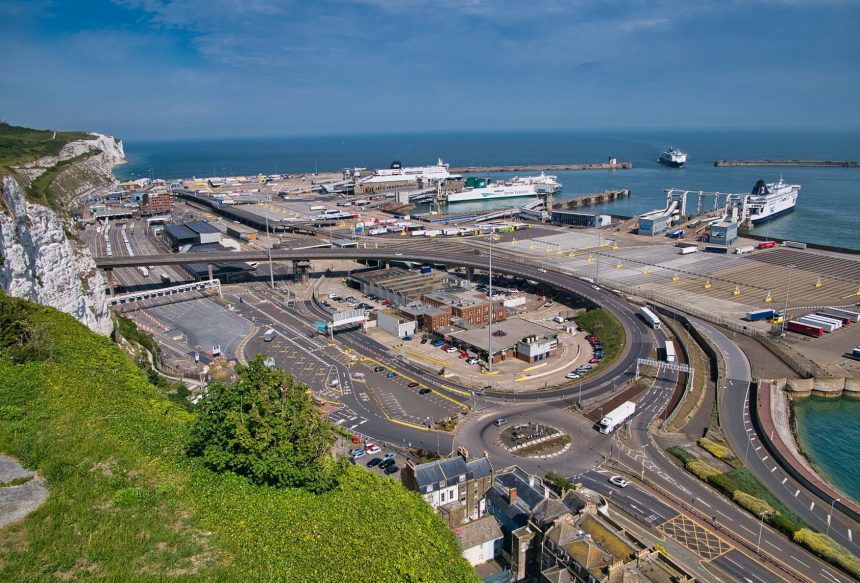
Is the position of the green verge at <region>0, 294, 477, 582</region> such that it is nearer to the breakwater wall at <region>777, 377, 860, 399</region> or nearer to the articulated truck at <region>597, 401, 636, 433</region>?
the articulated truck at <region>597, 401, 636, 433</region>

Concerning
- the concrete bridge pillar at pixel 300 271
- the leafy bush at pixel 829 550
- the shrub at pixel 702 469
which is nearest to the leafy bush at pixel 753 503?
the shrub at pixel 702 469

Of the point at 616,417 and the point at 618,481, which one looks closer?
the point at 618,481

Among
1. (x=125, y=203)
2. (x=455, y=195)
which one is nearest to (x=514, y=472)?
(x=455, y=195)

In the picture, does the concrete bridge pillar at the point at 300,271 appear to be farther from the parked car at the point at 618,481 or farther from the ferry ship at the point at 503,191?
the ferry ship at the point at 503,191

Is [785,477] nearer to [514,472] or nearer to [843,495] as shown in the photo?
[843,495]

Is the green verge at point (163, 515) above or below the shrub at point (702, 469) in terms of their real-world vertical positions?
above

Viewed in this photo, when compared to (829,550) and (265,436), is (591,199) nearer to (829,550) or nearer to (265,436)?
(829,550)

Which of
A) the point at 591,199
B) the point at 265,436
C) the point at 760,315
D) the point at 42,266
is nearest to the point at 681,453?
the point at 265,436

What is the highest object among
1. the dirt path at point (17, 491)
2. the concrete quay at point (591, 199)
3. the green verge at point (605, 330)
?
the dirt path at point (17, 491)
